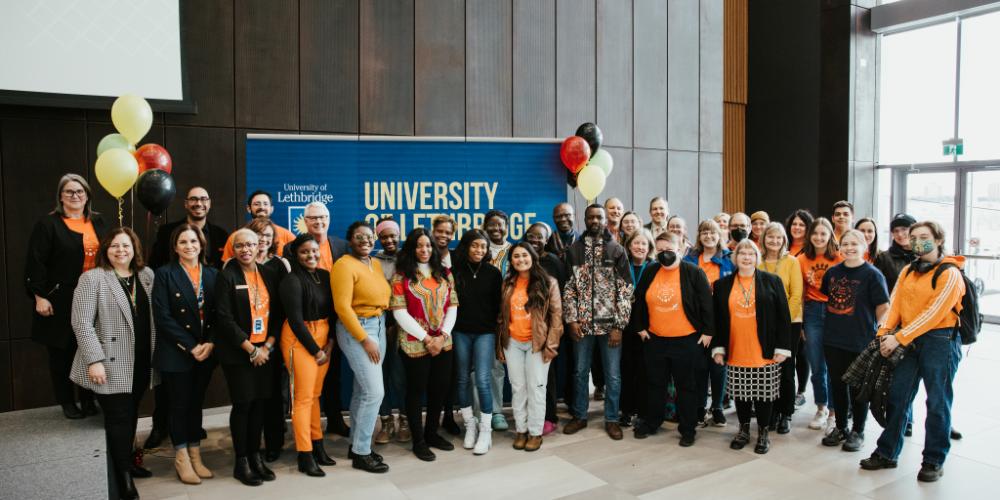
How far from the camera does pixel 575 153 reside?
5.72 metres

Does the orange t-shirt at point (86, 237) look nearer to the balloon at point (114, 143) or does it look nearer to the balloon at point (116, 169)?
the balloon at point (116, 169)

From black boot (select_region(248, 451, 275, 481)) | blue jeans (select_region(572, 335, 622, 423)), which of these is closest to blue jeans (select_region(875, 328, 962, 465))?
blue jeans (select_region(572, 335, 622, 423))

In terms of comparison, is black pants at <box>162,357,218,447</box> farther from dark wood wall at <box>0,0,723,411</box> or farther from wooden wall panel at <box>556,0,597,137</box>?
wooden wall panel at <box>556,0,597,137</box>

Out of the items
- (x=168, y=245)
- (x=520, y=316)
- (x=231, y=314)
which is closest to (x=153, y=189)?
(x=168, y=245)

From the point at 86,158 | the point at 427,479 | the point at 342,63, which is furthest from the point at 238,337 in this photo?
the point at 342,63

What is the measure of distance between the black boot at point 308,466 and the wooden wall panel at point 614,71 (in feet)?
14.7

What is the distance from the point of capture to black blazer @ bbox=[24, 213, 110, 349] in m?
3.91

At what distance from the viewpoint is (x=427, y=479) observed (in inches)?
151

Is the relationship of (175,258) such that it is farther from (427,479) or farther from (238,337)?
(427,479)

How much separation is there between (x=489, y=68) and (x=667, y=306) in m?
3.16

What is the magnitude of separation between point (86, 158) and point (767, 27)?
11.0 meters

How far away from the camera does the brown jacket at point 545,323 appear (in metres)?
4.21

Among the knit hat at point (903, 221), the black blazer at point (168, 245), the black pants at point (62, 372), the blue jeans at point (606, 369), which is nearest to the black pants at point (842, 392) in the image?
the knit hat at point (903, 221)

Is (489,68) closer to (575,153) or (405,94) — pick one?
(405,94)
